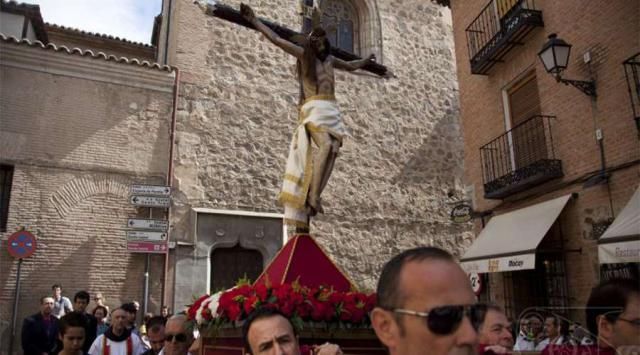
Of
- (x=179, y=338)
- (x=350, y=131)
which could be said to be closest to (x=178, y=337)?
(x=179, y=338)

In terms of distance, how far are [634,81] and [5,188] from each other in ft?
36.2

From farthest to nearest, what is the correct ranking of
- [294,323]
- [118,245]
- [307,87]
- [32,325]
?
[118,245], [32,325], [307,87], [294,323]

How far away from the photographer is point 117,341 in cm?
551

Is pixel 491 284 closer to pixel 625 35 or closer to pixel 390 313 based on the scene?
pixel 625 35

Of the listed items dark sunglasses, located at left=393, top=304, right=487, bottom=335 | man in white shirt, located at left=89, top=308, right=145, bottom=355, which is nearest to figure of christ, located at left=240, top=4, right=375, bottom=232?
man in white shirt, located at left=89, top=308, right=145, bottom=355

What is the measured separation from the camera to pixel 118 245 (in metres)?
10.8

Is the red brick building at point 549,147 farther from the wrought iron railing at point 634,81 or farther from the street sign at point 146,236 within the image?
the street sign at point 146,236

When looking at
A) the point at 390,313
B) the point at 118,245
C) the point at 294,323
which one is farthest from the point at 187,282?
the point at 390,313

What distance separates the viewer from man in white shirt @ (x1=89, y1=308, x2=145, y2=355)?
5418mm

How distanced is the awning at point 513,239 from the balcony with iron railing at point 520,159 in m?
0.48

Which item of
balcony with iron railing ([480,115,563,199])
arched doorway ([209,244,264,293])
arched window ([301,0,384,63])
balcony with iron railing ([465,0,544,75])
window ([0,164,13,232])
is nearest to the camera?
balcony with iron railing ([480,115,563,199])

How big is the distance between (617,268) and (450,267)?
7.66 metres

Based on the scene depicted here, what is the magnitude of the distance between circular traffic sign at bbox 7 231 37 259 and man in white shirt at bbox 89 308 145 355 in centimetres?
472

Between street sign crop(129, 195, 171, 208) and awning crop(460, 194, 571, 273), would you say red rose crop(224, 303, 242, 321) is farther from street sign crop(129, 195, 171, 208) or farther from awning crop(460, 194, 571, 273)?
street sign crop(129, 195, 171, 208)
